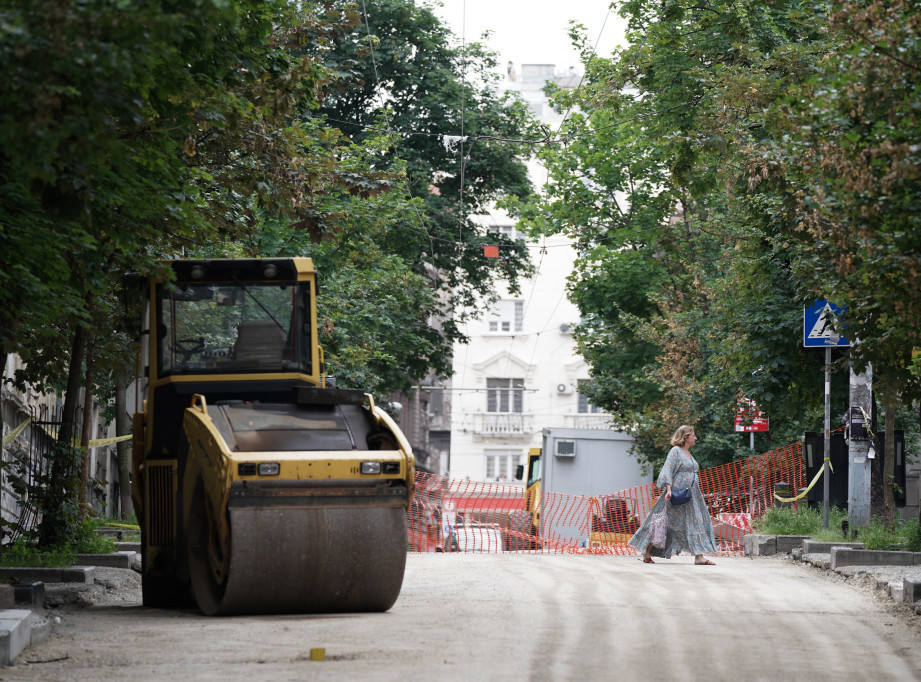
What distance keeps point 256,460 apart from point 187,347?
2.65 meters

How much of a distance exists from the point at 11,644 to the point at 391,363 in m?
27.0

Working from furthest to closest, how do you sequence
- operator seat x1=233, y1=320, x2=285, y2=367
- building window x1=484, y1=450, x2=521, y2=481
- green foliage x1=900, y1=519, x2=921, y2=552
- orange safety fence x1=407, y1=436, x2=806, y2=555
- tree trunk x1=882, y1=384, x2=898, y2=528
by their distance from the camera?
building window x1=484, y1=450, x2=521, y2=481, orange safety fence x1=407, y1=436, x2=806, y2=555, tree trunk x1=882, y1=384, x2=898, y2=528, green foliage x1=900, y1=519, x2=921, y2=552, operator seat x1=233, y1=320, x2=285, y2=367

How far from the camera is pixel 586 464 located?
39.7 meters

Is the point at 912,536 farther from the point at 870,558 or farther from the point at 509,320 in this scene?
the point at 509,320

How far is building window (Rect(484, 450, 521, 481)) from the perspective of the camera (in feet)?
258

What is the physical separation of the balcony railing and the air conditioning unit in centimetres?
3929

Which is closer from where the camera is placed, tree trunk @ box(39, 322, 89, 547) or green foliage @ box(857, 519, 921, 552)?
tree trunk @ box(39, 322, 89, 547)

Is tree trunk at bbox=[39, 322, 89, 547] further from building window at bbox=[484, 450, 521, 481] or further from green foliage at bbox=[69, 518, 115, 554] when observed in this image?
building window at bbox=[484, 450, 521, 481]

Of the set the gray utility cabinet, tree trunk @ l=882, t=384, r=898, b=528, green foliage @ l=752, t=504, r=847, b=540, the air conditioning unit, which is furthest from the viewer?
the air conditioning unit

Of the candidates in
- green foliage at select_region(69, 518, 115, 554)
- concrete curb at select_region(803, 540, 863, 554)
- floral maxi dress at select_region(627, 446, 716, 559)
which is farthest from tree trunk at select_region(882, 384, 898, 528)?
green foliage at select_region(69, 518, 115, 554)

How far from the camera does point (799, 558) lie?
1870 centimetres

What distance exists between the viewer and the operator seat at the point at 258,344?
13023 mm

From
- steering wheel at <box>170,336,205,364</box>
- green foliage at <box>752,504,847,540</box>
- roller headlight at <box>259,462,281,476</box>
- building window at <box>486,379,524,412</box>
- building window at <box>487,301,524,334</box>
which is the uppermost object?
building window at <box>487,301,524,334</box>

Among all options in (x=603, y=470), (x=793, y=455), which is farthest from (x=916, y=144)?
(x=603, y=470)
